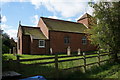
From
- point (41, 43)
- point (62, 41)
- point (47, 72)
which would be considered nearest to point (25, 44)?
point (41, 43)

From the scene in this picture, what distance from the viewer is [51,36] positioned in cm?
2634

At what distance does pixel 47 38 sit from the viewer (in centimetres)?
2628

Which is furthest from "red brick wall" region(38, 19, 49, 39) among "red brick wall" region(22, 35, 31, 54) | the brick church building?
"red brick wall" region(22, 35, 31, 54)

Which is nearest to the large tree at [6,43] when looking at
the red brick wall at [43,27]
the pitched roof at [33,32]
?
the pitched roof at [33,32]

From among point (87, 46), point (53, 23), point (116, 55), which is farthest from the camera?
point (87, 46)

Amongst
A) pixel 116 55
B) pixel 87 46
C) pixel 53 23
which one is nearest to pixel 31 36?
pixel 53 23

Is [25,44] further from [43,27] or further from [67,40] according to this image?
[67,40]

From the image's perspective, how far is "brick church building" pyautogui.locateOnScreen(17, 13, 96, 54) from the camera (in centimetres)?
2544

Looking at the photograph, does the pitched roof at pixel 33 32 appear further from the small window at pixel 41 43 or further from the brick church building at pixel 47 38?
the small window at pixel 41 43

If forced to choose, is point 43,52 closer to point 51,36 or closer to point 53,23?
point 51,36

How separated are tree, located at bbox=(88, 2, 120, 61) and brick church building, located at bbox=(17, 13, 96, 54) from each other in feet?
42.0

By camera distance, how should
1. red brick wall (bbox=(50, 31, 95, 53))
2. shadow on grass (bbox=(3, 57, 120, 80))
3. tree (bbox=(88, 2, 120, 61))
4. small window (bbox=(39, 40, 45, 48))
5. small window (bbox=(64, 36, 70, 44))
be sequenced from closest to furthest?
shadow on grass (bbox=(3, 57, 120, 80)) → tree (bbox=(88, 2, 120, 61)) → small window (bbox=(39, 40, 45, 48)) → red brick wall (bbox=(50, 31, 95, 53)) → small window (bbox=(64, 36, 70, 44))

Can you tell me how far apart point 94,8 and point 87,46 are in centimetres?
2277

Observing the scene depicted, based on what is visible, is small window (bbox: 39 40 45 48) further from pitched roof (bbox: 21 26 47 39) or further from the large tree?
the large tree
